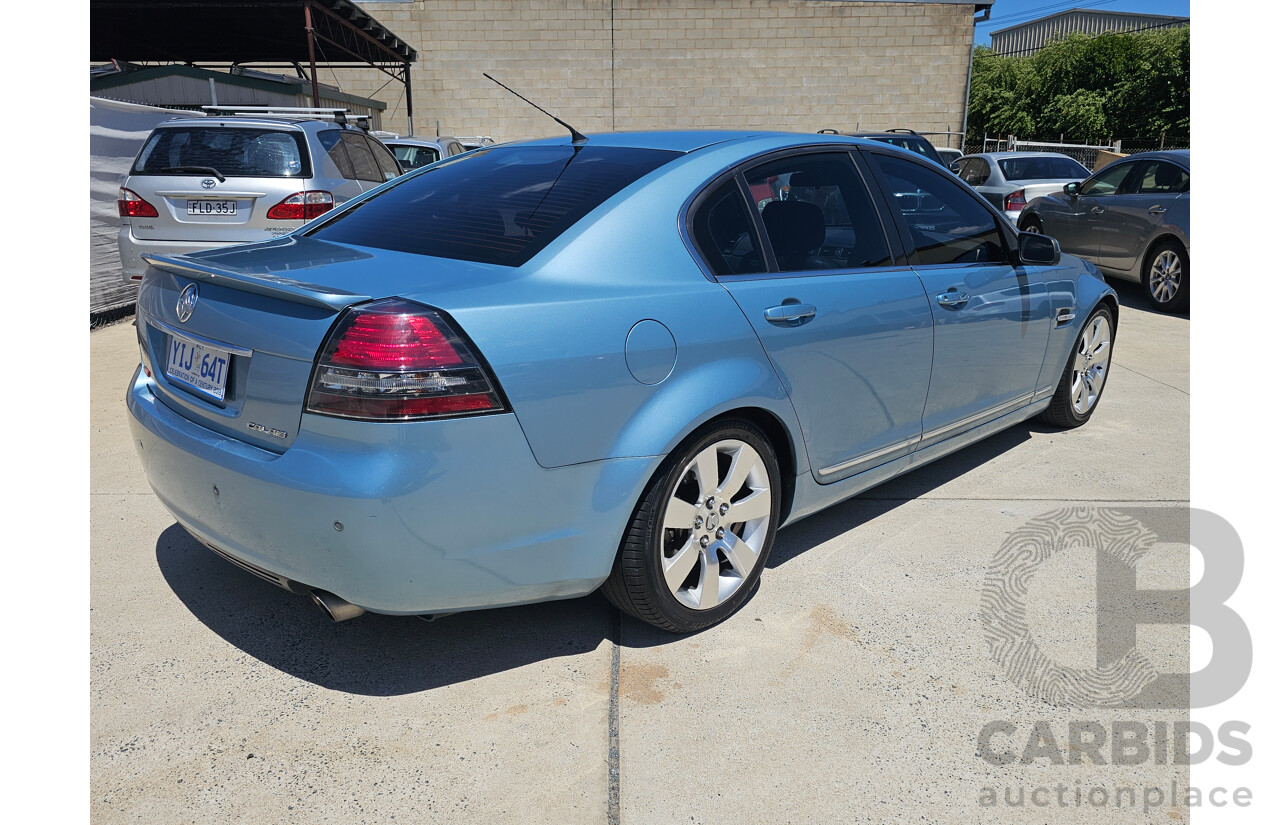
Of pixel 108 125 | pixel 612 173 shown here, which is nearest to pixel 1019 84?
pixel 108 125

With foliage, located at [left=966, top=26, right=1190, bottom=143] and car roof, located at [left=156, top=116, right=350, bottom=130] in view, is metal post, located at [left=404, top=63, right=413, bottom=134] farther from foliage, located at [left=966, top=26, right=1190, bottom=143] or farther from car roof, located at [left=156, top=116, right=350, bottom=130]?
foliage, located at [left=966, top=26, right=1190, bottom=143]

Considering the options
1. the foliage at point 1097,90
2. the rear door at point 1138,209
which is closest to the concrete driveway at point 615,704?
the rear door at point 1138,209

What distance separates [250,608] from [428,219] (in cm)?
145

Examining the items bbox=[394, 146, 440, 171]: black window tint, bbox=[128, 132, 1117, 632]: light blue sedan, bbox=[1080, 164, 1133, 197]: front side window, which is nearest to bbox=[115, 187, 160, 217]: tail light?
bbox=[128, 132, 1117, 632]: light blue sedan

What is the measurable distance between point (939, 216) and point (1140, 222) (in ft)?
22.1

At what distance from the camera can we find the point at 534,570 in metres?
2.53

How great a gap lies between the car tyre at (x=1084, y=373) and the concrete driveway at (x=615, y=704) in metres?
1.48

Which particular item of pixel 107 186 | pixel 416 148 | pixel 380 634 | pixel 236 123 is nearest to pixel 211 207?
pixel 236 123

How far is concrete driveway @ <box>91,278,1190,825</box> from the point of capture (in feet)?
7.48

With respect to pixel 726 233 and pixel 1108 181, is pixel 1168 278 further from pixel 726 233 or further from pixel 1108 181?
pixel 726 233

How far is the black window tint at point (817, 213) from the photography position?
10.5 ft

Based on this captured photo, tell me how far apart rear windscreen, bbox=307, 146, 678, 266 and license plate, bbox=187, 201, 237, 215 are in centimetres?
414

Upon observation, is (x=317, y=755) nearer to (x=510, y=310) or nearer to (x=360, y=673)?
(x=360, y=673)

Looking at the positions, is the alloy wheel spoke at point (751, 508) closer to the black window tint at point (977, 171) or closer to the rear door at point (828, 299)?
the rear door at point (828, 299)
